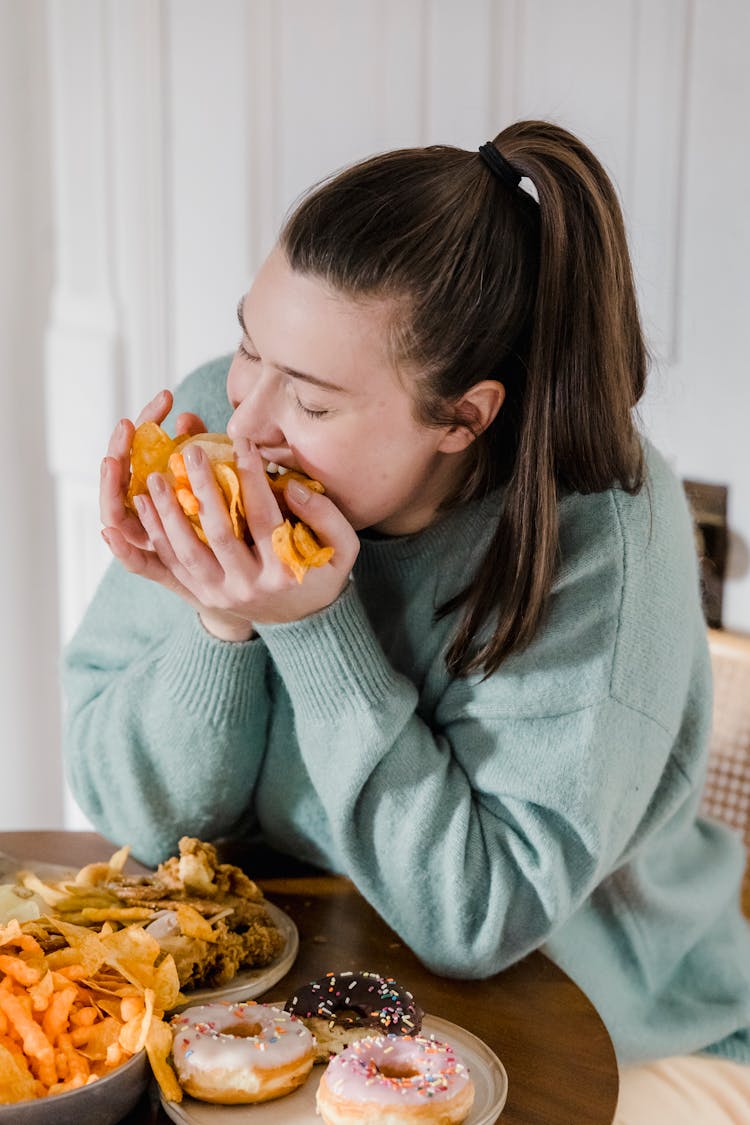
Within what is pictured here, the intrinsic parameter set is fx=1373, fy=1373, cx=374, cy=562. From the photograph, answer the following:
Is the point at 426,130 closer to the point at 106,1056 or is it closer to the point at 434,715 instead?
the point at 434,715

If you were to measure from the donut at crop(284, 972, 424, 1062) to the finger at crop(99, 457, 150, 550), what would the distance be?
1.34 feet

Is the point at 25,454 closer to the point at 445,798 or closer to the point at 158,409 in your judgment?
the point at 158,409

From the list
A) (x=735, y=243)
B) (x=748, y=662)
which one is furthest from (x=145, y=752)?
(x=735, y=243)

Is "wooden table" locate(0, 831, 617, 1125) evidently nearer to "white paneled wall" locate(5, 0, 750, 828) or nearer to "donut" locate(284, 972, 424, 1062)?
"donut" locate(284, 972, 424, 1062)

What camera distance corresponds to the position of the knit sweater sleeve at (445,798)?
117 cm

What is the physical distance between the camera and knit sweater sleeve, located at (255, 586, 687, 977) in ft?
3.84

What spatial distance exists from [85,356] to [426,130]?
70 centimetres

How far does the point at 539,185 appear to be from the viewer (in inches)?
45.2

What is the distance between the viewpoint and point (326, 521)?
1131mm

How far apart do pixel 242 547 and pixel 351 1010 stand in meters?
0.37

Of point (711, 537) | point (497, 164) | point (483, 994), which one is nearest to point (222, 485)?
point (497, 164)

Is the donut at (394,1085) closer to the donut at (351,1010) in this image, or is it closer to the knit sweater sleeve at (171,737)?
the donut at (351,1010)

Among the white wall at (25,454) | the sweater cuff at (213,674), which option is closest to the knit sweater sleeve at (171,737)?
the sweater cuff at (213,674)

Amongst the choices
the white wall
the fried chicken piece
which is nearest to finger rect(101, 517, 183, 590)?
the fried chicken piece
